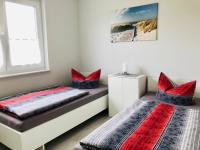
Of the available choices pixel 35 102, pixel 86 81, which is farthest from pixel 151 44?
pixel 35 102

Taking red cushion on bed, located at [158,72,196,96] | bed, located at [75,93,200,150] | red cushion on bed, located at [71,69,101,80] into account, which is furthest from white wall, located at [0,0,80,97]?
red cushion on bed, located at [158,72,196,96]

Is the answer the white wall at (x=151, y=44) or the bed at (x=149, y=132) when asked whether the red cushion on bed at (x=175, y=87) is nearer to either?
the white wall at (x=151, y=44)

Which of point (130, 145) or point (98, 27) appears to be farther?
point (98, 27)

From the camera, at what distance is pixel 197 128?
1.65 m

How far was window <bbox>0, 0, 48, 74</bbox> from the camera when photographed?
2.63 m

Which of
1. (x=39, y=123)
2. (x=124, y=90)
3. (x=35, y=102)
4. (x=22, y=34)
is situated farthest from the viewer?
(x=124, y=90)

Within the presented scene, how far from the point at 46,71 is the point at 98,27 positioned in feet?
4.31

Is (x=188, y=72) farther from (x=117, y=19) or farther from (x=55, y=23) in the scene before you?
(x=55, y=23)

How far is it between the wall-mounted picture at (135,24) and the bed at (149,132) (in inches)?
56.3

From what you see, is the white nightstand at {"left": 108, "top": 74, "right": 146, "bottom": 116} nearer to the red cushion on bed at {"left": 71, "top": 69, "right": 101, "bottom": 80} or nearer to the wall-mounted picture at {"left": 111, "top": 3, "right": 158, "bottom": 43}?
the red cushion on bed at {"left": 71, "top": 69, "right": 101, "bottom": 80}

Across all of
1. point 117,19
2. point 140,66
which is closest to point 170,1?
point 117,19

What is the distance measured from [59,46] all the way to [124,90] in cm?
148

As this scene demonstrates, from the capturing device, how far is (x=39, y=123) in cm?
198

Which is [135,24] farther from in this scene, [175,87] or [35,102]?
[35,102]
